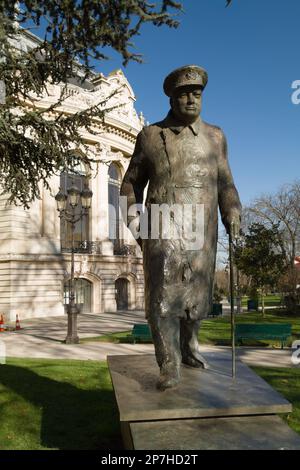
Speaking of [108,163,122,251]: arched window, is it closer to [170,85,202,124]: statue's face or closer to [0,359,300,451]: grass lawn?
[0,359,300,451]: grass lawn

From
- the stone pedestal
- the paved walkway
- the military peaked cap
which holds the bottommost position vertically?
the paved walkway

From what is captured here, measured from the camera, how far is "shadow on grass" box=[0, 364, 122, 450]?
15.0 ft

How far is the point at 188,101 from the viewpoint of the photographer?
3580mm

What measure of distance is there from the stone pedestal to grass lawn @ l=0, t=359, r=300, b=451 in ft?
5.39

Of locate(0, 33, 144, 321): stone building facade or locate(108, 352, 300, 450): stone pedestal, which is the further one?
locate(0, 33, 144, 321): stone building facade

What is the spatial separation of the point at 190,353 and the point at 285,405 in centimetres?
112

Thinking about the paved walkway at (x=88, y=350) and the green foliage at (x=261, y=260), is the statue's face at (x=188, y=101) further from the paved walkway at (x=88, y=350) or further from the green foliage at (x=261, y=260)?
the green foliage at (x=261, y=260)

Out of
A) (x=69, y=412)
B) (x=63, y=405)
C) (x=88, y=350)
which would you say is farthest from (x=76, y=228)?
(x=69, y=412)

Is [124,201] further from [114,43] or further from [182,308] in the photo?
[114,43]

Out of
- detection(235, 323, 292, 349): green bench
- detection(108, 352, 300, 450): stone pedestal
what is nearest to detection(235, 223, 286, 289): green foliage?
detection(235, 323, 292, 349): green bench

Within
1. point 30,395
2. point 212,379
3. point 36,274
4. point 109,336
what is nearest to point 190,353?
point 212,379

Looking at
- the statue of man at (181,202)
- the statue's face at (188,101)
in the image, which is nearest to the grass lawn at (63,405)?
the statue of man at (181,202)

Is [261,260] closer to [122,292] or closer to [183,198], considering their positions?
[122,292]
